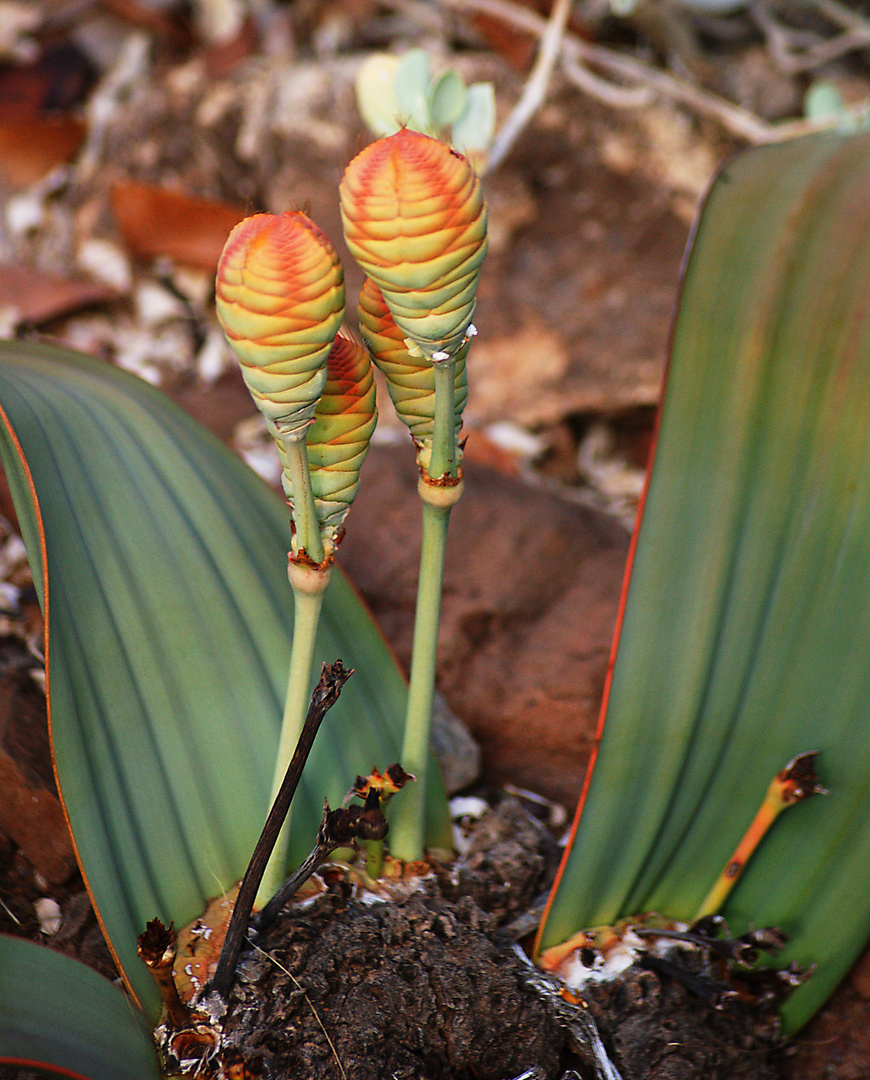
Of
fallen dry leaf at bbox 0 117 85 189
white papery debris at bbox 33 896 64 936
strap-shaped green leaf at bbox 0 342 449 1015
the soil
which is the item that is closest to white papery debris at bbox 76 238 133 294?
the soil

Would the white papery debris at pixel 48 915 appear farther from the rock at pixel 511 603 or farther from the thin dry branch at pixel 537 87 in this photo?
the thin dry branch at pixel 537 87

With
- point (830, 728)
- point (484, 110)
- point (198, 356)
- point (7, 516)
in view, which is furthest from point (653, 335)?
point (7, 516)

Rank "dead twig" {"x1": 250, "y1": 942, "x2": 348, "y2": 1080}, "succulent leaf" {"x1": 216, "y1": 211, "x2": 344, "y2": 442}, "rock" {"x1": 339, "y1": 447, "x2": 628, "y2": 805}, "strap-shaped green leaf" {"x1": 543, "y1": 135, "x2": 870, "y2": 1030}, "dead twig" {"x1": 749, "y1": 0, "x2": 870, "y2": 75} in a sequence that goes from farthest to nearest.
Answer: "dead twig" {"x1": 749, "y1": 0, "x2": 870, "y2": 75}
"rock" {"x1": 339, "y1": 447, "x2": 628, "y2": 805}
"strap-shaped green leaf" {"x1": 543, "y1": 135, "x2": 870, "y2": 1030}
"dead twig" {"x1": 250, "y1": 942, "x2": 348, "y2": 1080}
"succulent leaf" {"x1": 216, "y1": 211, "x2": 344, "y2": 442}

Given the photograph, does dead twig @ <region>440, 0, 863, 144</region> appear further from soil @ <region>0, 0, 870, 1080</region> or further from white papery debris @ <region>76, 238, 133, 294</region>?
white papery debris @ <region>76, 238, 133, 294</region>

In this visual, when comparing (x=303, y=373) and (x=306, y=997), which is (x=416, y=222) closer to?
(x=303, y=373)

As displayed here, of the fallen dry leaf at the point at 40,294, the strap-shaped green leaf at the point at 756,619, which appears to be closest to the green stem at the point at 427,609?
the strap-shaped green leaf at the point at 756,619

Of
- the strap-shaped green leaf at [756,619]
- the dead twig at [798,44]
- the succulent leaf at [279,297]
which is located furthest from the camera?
the dead twig at [798,44]
